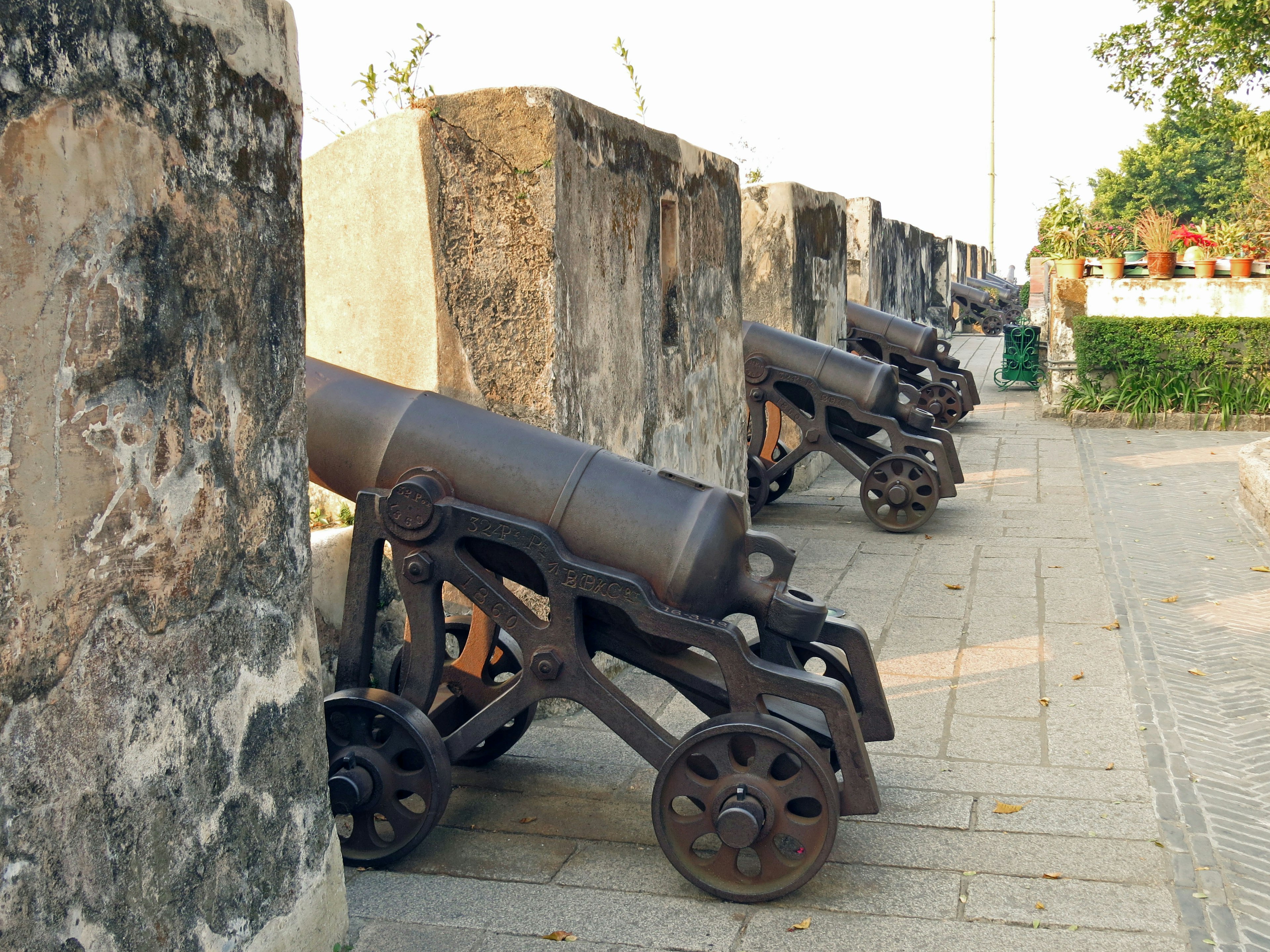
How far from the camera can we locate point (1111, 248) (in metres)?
13.2

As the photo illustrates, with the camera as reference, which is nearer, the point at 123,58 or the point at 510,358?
the point at 123,58

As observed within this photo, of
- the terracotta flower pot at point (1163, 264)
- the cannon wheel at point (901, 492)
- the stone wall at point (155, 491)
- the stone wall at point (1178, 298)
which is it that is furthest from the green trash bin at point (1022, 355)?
the stone wall at point (155, 491)

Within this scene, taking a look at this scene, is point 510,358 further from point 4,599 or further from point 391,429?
point 4,599

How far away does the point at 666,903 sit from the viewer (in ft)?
10.5

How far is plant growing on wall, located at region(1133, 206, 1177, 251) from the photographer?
41.7 feet

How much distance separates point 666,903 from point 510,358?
2070 mm

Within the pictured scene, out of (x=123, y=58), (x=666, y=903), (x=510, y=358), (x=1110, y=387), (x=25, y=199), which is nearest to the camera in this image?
(x=25, y=199)

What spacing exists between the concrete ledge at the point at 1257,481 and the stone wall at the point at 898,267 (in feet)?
15.9

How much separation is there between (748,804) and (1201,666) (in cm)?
285

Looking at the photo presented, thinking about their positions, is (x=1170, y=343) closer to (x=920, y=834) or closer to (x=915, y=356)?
(x=915, y=356)

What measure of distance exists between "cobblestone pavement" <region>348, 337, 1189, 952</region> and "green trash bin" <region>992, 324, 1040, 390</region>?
9.92 meters

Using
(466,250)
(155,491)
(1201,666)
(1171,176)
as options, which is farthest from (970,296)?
(1171,176)

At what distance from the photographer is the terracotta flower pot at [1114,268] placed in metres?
12.7

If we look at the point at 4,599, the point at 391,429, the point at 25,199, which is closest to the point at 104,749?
the point at 4,599
